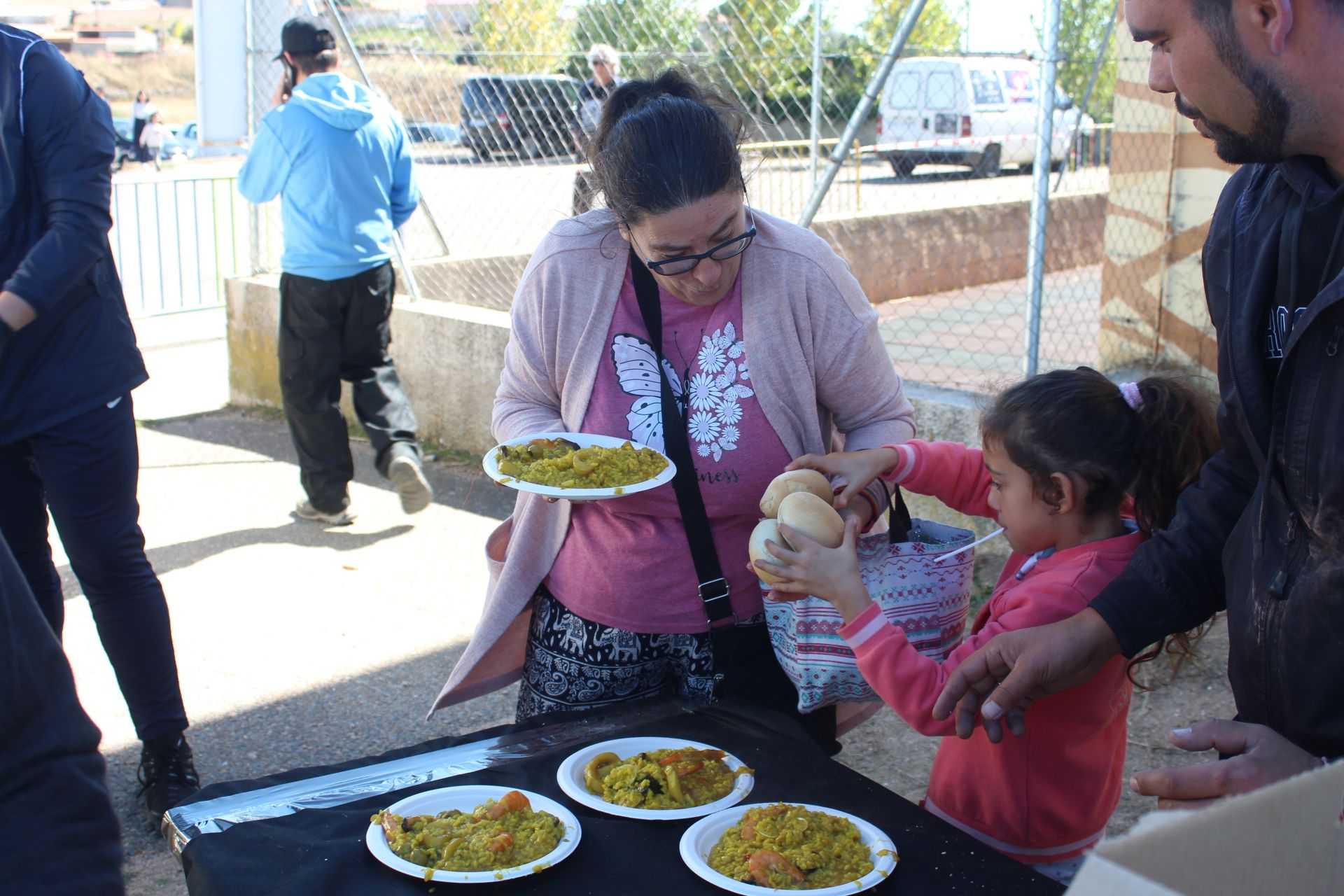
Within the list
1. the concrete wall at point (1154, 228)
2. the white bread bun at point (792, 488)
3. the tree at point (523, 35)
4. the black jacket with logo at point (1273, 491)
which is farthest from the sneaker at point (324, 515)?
the black jacket with logo at point (1273, 491)

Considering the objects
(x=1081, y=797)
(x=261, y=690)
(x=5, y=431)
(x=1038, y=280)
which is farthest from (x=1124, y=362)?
(x=5, y=431)

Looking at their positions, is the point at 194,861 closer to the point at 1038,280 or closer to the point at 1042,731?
the point at 1042,731

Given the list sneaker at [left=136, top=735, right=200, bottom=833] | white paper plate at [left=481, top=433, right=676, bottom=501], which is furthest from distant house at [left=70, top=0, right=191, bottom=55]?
white paper plate at [left=481, top=433, right=676, bottom=501]

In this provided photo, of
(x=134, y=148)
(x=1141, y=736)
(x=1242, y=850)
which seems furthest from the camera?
(x=134, y=148)

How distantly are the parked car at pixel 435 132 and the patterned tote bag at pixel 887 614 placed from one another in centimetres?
568

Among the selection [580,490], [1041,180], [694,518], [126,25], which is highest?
[126,25]

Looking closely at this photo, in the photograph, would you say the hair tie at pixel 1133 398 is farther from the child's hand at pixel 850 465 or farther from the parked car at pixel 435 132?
the parked car at pixel 435 132

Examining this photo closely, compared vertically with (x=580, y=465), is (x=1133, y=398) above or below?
above

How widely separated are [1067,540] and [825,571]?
50 centimetres

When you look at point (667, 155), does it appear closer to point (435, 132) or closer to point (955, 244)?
point (435, 132)

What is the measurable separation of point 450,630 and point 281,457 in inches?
106

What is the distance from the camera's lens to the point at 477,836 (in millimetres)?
1839

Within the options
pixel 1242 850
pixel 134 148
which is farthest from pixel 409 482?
pixel 134 148

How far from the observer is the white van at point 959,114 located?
7512 mm
